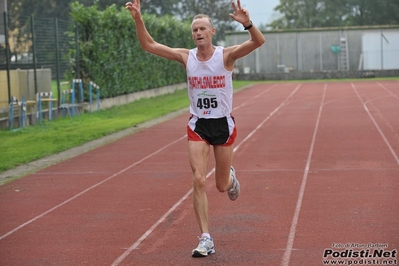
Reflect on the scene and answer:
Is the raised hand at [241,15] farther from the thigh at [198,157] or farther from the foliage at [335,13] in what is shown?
the foliage at [335,13]

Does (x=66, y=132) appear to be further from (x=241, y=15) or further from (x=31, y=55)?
(x=241, y=15)

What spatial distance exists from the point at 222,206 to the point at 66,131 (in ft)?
36.6

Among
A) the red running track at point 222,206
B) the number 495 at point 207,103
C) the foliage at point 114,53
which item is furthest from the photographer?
the foliage at point 114,53

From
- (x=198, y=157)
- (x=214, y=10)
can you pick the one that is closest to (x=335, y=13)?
(x=214, y=10)

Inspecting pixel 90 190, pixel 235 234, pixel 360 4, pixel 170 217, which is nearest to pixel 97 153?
pixel 90 190

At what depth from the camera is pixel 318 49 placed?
182ft

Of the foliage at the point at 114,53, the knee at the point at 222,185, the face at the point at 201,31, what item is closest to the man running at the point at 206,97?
the face at the point at 201,31

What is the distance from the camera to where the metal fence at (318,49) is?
177ft

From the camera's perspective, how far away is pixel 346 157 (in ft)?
46.7

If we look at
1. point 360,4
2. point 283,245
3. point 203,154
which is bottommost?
point 283,245

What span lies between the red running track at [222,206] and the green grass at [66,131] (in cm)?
93

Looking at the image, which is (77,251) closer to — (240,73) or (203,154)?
(203,154)

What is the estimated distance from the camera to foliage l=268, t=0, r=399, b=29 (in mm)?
74438

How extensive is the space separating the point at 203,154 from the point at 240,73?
151ft
